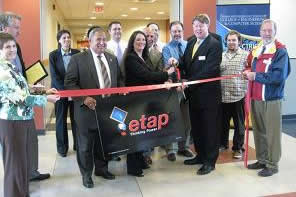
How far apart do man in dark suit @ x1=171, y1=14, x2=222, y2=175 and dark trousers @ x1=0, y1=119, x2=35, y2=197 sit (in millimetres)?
1730

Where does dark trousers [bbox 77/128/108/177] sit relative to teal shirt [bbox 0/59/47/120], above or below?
below

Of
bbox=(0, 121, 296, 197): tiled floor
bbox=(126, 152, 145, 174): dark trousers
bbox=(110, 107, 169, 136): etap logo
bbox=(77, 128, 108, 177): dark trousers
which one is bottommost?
bbox=(0, 121, 296, 197): tiled floor

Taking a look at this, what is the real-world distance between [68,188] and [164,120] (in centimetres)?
113

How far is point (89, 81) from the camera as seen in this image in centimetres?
344

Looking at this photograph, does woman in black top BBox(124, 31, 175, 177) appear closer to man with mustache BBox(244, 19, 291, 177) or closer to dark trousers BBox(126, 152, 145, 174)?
dark trousers BBox(126, 152, 145, 174)

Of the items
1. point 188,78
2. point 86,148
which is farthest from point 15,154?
point 188,78

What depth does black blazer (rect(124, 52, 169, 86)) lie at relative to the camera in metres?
3.65

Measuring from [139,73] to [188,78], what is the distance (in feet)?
1.97

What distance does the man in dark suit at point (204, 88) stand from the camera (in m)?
3.80

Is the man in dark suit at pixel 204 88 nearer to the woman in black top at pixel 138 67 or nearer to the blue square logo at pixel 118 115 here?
the woman in black top at pixel 138 67

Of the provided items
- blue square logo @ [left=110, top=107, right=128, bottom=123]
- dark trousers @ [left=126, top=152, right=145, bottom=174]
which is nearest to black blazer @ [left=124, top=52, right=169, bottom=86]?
blue square logo @ [left=110, top=107, right=128, bottom=123]

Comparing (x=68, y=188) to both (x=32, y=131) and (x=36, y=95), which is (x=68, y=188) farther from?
(x=36, y=95)

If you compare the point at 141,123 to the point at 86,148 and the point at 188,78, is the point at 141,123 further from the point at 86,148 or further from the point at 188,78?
the point at 188,78

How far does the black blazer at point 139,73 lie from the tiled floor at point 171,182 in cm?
97
